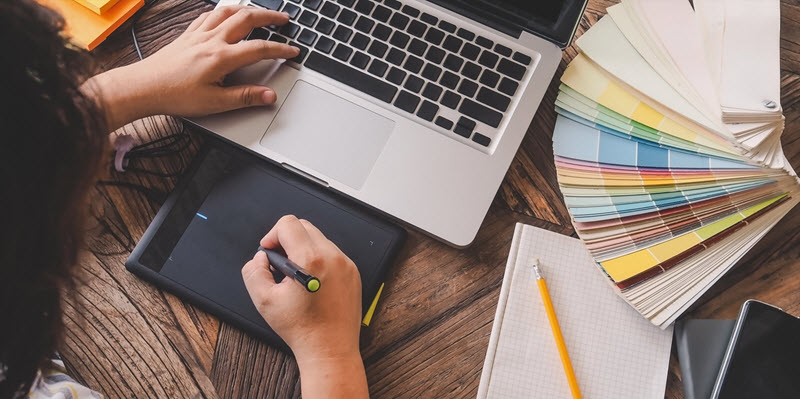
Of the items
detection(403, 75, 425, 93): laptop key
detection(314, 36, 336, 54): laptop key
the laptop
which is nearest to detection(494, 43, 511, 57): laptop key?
the laptop

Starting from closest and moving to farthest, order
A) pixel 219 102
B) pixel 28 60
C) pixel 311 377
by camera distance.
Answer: pixel 28 60
pixel 311 377
pixel 219 102

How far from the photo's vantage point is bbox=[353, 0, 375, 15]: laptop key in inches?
34.0

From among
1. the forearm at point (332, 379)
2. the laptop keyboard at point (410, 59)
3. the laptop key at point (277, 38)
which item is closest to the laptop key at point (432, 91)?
the laptop keyboard at point (410, 59)

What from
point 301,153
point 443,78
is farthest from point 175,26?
point 443,78

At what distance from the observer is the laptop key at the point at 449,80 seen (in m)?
0.83

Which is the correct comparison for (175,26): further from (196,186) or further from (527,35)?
(527,35)

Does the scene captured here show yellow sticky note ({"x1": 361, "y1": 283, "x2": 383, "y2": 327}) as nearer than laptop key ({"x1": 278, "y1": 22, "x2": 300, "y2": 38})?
Yes

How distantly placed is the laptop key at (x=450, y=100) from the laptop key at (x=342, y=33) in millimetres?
154

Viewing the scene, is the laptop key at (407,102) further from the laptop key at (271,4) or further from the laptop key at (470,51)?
the laptop key at (271,4)

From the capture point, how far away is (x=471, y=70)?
835 millimetres

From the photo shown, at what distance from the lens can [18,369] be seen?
566 mm

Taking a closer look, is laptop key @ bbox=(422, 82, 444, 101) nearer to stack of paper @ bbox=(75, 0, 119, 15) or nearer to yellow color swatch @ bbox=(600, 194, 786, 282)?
yellow color swatch @ bbox=(600, 194, 786, 282)

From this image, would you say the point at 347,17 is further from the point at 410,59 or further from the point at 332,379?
the point at 332,379

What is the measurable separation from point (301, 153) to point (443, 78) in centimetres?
20
